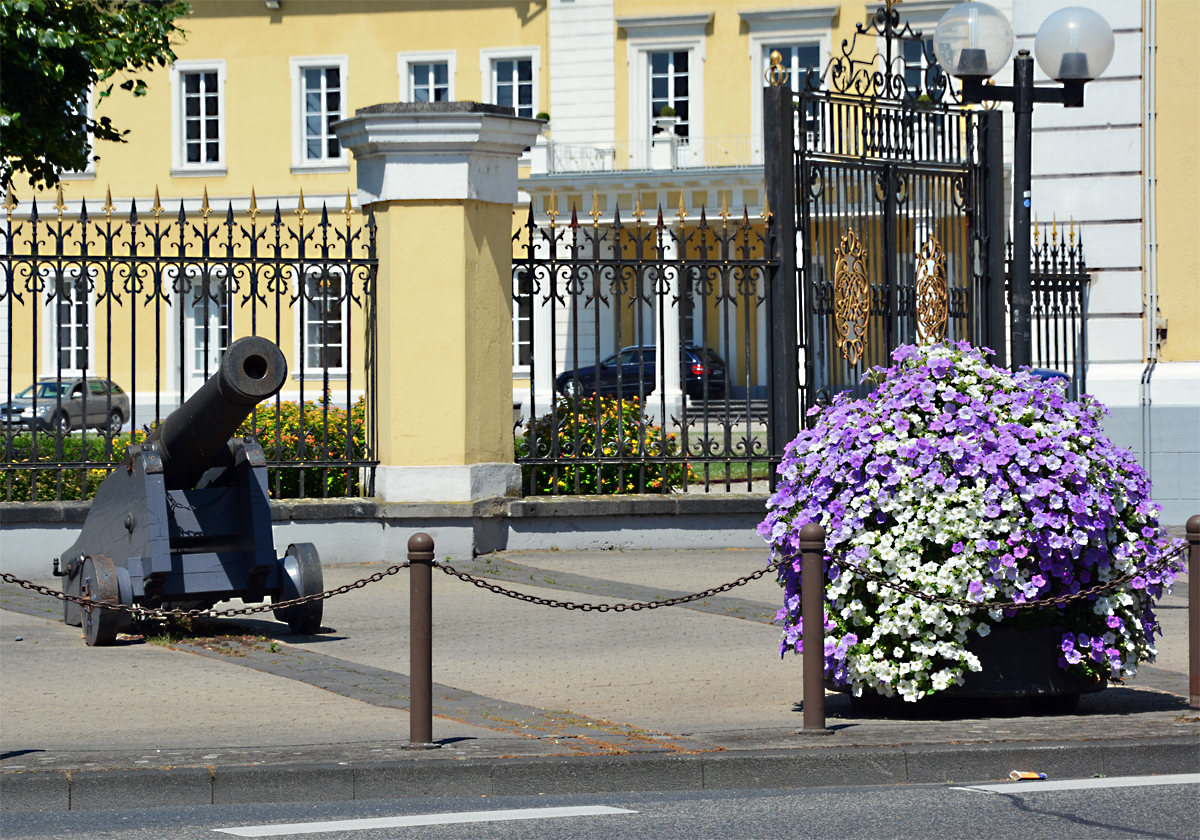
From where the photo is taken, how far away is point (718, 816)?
5527mm

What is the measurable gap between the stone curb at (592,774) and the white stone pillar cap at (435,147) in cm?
702

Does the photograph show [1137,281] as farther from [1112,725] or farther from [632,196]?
[632,196]

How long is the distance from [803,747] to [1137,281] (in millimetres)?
10261

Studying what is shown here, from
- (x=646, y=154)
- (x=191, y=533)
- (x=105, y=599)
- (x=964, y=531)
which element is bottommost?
(x=105, y=599)

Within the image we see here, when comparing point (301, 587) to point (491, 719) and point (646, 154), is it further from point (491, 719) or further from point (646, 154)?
point (646, 154)

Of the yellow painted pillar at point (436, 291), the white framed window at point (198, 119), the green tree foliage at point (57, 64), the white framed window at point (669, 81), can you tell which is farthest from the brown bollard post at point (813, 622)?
the white framed window at point (198, 119)

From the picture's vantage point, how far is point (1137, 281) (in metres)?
15.2

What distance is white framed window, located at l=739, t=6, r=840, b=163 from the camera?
1387 inches

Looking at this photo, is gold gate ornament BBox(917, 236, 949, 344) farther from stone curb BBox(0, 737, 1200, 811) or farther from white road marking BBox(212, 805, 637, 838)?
white road marking BBox(212, 805, 637, 838)

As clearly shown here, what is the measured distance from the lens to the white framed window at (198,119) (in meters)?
36.6

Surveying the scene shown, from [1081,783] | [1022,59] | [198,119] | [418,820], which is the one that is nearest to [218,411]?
[418,820]

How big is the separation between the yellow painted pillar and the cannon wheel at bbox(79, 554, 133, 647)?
11.7ft

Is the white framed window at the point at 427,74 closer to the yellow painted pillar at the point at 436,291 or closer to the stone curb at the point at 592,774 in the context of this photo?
the yellow painted pillar at the point at 436,291

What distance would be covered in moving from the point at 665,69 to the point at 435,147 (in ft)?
80.3
